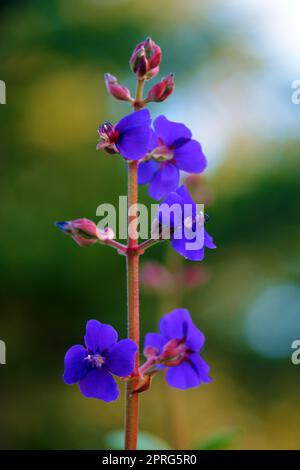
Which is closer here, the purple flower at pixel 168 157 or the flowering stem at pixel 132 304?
the flowering stem at pixel 132 304

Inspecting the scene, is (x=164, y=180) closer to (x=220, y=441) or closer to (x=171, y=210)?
(x=171, y=210)

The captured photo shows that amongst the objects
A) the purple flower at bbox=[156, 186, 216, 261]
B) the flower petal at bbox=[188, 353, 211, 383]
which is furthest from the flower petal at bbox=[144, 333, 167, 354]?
the purple flower at bbox=[156, 186, 216, 261]

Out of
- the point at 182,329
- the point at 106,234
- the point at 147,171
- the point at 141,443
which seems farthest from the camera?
the point at 141,443

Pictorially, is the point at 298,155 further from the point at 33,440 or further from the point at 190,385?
the point at 190,385

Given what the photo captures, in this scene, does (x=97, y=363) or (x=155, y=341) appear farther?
(x=155, y=341)

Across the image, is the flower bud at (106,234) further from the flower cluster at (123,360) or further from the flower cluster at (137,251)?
the flower cluster at (123,360)

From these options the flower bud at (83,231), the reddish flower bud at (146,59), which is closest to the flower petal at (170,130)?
the reddish flower bud at (146,59)

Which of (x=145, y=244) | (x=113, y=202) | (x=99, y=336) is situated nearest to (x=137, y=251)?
(x=145, y=244)
